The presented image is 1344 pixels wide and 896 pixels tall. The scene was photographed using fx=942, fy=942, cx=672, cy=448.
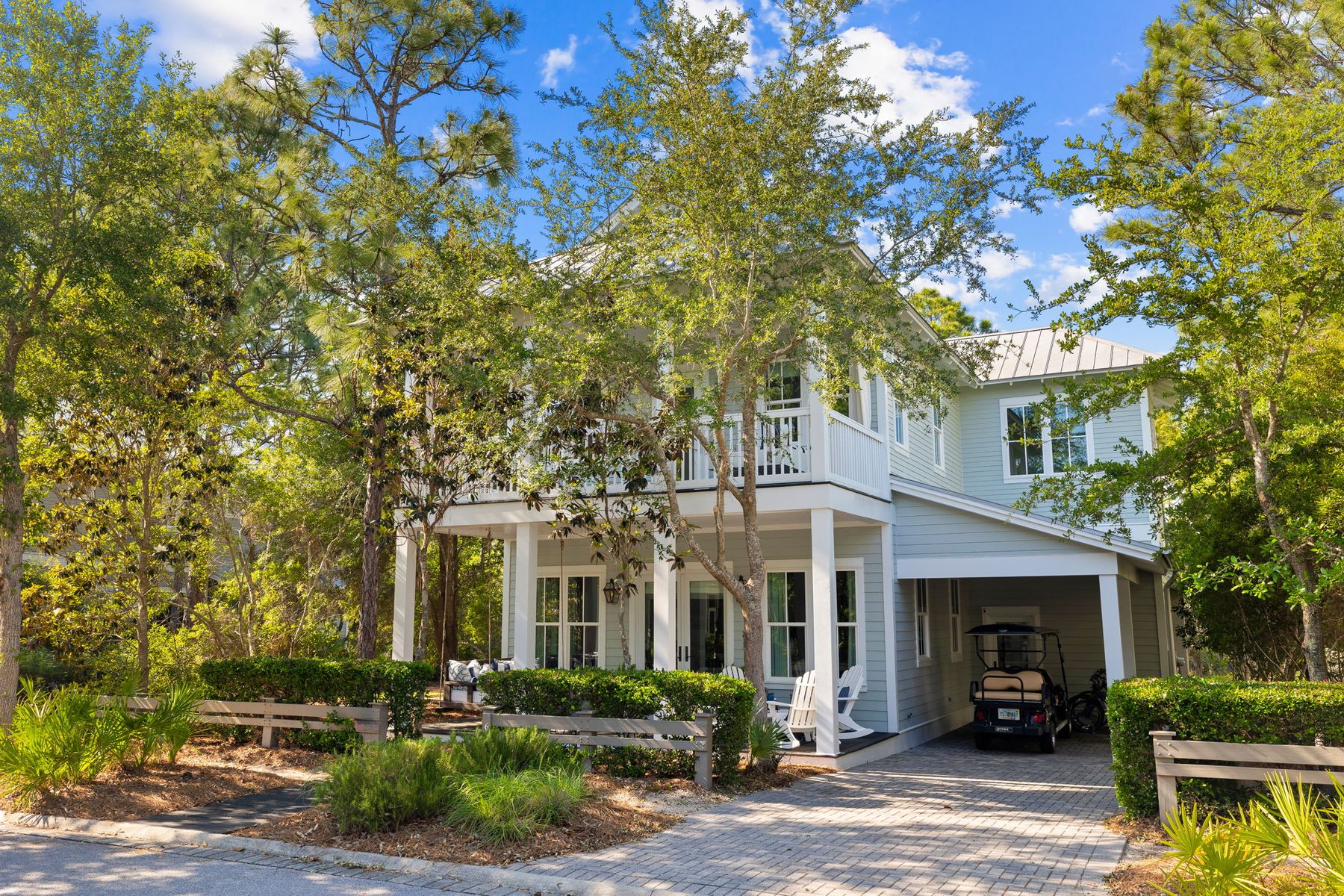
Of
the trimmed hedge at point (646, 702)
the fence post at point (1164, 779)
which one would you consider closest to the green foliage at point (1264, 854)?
the fence post at point (1164, 779)

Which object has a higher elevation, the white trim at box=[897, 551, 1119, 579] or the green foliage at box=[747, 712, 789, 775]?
the white trim at box=[897, 551, 1119, 579]

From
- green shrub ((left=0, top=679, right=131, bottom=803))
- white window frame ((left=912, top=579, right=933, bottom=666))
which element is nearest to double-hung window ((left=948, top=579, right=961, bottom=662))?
white window frame ((left=912, top=579, right=933, bottom=666))

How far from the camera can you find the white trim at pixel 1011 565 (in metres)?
12.9

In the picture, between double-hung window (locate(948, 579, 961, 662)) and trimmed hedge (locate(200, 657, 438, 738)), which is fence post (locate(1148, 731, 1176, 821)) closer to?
trimmed hedge (locate(200, 657, 438, 738))

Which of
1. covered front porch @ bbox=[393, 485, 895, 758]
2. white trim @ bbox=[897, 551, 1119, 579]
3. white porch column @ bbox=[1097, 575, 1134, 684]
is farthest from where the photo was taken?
white trim @ bbox=[897, 551, 1119, 579]

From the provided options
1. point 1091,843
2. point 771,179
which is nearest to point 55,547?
point 771,179

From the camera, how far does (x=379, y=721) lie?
1061 centimetres

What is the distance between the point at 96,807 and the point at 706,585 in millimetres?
9181

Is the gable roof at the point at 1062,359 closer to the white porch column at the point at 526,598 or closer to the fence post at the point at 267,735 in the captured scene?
the white porch column at the point at 526,598

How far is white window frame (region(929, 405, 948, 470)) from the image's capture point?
58.7 feet

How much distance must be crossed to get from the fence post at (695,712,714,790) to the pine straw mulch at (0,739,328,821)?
4272 mm

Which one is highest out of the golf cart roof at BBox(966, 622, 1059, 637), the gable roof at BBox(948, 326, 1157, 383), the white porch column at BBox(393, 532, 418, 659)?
the gable roof at BBox(948, 326, 1157, 383)

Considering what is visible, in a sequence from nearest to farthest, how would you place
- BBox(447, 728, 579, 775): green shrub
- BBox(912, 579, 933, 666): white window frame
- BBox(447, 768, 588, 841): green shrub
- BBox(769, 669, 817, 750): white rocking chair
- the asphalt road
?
the asphalt road, BBox(447, 768, 588, 841): green shrub, BBox(447, 728, 579, 775): green shrub, BBox(769, 669, 817, 750): white rocking chair, BBox(912, 579, 933, 666): white window frame

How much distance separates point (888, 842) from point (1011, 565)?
6.88 metres
